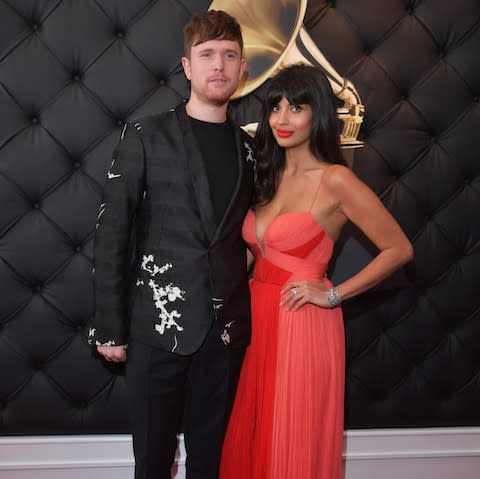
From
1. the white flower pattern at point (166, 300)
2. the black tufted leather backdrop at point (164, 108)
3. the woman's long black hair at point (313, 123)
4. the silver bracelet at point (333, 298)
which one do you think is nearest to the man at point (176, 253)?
the white flower pattern at point (166, 300)

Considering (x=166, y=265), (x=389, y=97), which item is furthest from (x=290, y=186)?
(x=389, y=97)

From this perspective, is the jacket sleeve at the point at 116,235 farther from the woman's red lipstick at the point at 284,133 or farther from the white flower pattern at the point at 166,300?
the woman's red lipstick at the point at 284,133

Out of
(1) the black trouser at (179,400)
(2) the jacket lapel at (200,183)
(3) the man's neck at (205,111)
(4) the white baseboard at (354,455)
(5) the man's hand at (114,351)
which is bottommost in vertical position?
(4) the white baseboard at (354,455)

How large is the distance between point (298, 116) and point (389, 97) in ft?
1.54

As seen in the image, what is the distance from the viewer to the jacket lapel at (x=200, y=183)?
137 centimetres

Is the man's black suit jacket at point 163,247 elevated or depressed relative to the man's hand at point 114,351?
elevated

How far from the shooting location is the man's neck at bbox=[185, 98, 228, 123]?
1.43 m

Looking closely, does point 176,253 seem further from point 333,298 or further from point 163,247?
point 333,298

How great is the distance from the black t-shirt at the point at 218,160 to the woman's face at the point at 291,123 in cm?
13

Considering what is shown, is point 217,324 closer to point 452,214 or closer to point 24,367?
point 24,367

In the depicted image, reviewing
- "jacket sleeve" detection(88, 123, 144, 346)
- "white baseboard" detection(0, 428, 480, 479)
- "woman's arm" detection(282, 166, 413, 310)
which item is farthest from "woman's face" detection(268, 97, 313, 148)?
"white baseboard" detection(0, 428, 480, 479)

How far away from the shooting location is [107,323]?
1375 millimetres

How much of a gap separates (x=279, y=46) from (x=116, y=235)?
75cm

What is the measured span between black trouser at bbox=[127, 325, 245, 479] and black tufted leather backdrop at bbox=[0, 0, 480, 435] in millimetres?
382
